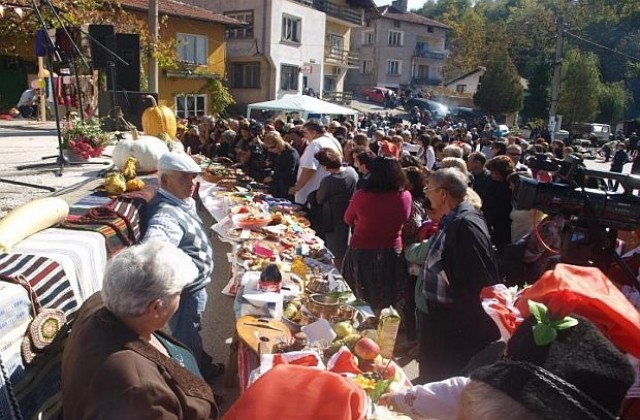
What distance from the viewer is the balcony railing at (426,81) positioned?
171ft

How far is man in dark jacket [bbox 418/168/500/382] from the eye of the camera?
2.88m

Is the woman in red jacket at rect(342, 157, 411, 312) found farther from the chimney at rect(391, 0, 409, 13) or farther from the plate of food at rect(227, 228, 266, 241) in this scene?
the chimney at rect(391, 0, 409, 13)

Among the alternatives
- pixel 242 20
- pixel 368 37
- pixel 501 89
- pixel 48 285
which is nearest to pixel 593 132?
pixel 501 89

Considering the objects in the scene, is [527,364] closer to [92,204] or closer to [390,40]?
[92,204]

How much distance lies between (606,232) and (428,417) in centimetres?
107

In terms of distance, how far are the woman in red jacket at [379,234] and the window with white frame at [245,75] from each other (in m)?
26.1

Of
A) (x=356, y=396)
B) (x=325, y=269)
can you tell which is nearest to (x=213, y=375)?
(x=325, y=269)

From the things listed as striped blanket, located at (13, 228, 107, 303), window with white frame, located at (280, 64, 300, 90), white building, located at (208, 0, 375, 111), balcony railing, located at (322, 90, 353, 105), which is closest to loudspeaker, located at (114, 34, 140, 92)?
striped blanket, located at (13, 228, 107, 303)

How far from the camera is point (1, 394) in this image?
1862 millimetres

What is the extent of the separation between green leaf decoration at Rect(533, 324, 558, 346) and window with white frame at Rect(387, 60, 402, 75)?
51746 mm

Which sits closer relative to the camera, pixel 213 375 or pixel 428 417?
pixel 428 417

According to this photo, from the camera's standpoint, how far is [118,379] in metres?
1.59

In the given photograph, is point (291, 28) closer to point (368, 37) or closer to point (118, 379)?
point (368, 37)

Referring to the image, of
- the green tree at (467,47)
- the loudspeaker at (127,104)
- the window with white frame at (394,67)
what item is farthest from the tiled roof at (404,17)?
the loudspeaker at (127,104)
